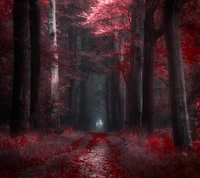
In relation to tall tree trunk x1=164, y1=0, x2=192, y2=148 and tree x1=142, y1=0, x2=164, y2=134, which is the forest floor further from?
tree x1=142, y1=0, x2=164, y2=134

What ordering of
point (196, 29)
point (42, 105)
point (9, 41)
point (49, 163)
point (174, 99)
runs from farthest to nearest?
point (42, 105), point (9, 41), point (196, 29), point (174, 99), point (49, 163)

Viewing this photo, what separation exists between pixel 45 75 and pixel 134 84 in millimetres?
7680

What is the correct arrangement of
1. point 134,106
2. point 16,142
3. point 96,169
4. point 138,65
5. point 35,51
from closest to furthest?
1. point 96,169
2. point 16,142
3. point 35,51
4. point 134,106
5. point 138,65

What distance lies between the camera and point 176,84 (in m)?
8.14

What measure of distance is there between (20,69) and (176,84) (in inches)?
233

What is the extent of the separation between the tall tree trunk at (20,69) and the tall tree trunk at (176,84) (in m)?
5.51

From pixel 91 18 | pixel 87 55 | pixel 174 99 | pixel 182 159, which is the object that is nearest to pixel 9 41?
pixel 91 18

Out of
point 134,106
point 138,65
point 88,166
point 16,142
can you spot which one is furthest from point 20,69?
point 138,65

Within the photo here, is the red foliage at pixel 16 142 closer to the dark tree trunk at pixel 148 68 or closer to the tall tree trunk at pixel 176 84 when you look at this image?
the tall tree trunk at pixel 176 84

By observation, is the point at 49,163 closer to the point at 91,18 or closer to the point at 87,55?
the point at 91,18

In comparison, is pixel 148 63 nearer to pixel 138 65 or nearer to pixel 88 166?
pixel 138 65

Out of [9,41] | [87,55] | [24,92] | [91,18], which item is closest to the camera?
[24,92]

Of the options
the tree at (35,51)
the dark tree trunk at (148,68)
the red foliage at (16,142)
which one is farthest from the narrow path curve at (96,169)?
the tree at (35,51)

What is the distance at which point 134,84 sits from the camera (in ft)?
50.0
